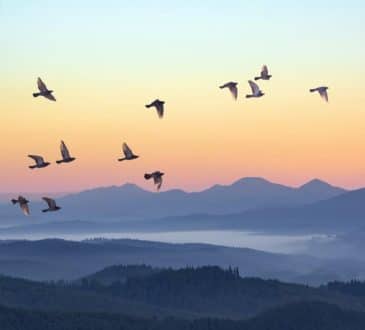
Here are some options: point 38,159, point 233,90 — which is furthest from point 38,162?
point 233,90

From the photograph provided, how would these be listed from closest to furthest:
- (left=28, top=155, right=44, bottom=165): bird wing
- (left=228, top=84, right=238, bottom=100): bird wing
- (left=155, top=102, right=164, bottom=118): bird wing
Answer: (left=155, top=102, right=164, bottom=118): bird wing
(left=228, top=84, right=238, bottom=100): bird wing
(left=28, top=155, right=44, bottom=165): bird wing

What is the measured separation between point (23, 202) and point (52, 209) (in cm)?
459

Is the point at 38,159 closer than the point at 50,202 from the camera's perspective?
No

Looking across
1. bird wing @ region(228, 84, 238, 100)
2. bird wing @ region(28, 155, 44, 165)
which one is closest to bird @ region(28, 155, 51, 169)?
bird wing @ region(28, 155, 44, 165)

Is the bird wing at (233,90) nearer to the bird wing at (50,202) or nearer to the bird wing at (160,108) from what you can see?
the bird wing at (160,108)

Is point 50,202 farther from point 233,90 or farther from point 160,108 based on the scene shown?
point 233,90

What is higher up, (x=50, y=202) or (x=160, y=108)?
(x=160, y=108)

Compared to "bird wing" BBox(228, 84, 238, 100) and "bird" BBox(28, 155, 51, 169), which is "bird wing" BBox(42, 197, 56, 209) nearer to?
"bird" BBox(28, 155, 51, 169)

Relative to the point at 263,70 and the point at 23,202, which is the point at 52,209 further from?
the point at 263,70

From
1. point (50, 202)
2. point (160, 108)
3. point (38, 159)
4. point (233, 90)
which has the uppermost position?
point (233, 90)

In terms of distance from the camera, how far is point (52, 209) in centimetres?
10312

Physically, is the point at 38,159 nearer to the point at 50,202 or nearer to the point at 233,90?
→ the point at 50,202

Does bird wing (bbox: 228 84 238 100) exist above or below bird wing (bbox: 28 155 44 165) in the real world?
above

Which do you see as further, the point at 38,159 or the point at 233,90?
the point at 233,90
